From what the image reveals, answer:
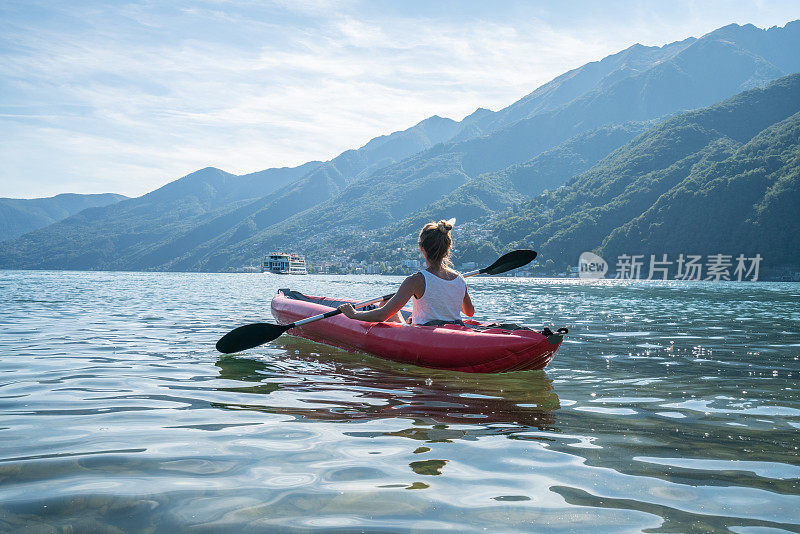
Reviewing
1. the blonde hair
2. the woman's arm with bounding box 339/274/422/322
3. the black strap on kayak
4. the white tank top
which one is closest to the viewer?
the blonde hair

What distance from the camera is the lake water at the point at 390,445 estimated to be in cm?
285

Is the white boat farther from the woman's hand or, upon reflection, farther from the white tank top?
the white tank top

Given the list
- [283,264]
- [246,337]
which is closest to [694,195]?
[283,264]

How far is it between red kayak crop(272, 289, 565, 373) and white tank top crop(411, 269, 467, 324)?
237 mm

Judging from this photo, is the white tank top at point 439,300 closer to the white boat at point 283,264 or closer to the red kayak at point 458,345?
the red kayak at point 458,345

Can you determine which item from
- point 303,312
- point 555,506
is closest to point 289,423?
point 555,506

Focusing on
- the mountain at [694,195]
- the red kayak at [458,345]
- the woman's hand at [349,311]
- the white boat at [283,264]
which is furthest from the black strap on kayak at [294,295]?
the white boat at [283,264]

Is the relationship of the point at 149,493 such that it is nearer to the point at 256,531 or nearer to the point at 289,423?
the point at 256,531

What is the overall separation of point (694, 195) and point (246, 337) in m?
106

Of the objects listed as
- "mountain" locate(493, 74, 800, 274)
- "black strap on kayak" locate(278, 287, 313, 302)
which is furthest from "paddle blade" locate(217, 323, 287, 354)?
"mountain" locate(493, 74, 800, 274)

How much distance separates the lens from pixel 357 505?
2.96 metres

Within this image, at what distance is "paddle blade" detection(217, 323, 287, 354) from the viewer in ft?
28.0

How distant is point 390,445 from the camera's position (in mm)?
4059

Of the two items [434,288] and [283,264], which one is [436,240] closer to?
[434,288]
